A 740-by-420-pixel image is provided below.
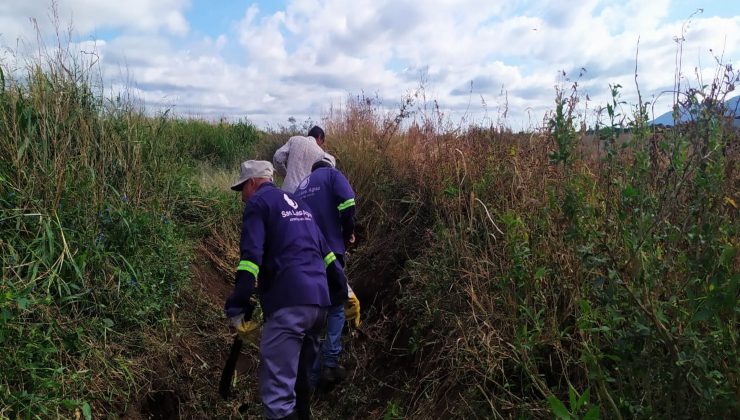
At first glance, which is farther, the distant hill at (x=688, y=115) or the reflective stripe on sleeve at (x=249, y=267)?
the reflective stripe on sleeve at (x=249, y=267)

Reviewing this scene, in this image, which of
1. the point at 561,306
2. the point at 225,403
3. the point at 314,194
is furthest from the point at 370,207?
the point at 561,306

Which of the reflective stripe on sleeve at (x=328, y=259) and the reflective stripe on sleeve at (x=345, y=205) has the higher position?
the reflective stripe on sleeve at (x=345, y=205)

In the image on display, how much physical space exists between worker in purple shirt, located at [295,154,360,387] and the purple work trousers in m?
0.93

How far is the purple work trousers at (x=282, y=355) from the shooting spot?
3062 mm

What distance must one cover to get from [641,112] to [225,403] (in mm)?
3523

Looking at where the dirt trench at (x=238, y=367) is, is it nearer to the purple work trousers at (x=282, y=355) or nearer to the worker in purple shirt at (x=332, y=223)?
the worker in purple shirt at (x=332, y=223)

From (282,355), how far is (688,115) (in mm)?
2454

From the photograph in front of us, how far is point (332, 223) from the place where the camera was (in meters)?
4.30

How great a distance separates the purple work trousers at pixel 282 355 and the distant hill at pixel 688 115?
2.18 m

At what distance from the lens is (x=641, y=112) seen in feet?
8.65

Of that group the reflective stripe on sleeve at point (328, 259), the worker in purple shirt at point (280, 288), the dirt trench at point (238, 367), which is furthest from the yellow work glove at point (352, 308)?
the worker in purple shirt at point (280, 288)

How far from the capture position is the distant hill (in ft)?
7.84

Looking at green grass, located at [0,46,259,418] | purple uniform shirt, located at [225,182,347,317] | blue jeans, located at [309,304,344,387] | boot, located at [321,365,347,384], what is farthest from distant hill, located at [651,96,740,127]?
green grass, located at [0,46,259,418]

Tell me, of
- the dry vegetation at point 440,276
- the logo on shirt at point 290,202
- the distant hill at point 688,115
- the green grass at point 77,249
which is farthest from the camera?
the logo on shirt at point 290,202
